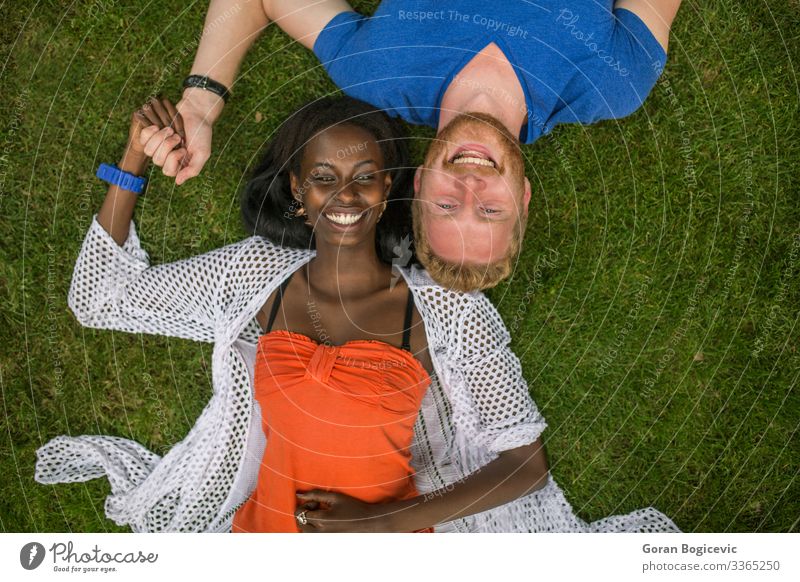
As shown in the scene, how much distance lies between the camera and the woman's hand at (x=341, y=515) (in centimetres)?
95

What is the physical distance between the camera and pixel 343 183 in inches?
35.5

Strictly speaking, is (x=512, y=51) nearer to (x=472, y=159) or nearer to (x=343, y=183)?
(x=472, y=159)

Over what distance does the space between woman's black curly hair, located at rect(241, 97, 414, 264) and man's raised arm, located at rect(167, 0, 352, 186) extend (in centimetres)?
10

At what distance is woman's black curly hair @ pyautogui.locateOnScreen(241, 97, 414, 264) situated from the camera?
96 centimetres

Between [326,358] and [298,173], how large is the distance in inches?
11.7

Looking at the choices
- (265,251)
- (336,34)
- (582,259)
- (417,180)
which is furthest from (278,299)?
(582,259)

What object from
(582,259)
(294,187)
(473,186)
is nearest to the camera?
(473,186)

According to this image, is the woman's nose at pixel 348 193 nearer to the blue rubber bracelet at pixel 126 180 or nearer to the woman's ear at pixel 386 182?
the woman's ear at pixel 386 182

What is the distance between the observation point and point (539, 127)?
98cm

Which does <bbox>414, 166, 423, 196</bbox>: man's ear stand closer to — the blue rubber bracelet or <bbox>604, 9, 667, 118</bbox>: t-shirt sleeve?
<bbox>604, 9, 667, 118</bbox>: t-shirt sleeve
